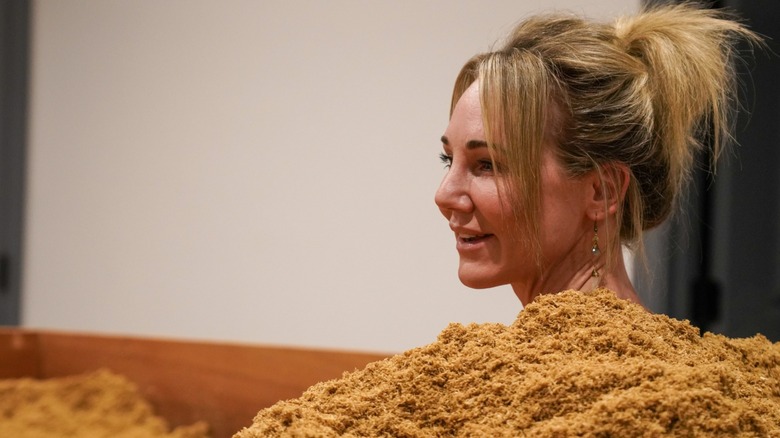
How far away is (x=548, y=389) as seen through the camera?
0.75m

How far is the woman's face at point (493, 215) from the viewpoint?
3.36ft

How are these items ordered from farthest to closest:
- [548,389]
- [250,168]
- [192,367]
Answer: [250,168], [192,367], [548,389]

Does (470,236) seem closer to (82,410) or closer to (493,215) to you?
(493,215)

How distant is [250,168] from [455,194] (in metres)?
1.58

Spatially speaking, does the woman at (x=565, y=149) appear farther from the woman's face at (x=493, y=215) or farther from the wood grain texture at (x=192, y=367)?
the wood grain texture at (x=192, y=367)

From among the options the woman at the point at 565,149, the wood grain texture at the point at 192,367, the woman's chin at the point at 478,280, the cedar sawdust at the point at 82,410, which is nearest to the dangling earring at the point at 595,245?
the woman at the point at 565,149

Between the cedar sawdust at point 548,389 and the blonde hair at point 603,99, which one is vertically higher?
the blonde hair at point 603,99

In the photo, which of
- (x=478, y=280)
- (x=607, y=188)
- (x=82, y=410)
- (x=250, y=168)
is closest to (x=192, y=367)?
(x=82, y=410)

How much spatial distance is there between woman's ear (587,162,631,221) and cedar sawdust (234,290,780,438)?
18 centimetres

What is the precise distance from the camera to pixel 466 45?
2096mm

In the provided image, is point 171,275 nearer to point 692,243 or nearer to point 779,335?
point 692,243

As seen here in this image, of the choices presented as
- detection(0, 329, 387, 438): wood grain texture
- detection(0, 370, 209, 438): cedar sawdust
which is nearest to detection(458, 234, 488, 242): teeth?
detection(0, 329, 387, 438): wood grain texture

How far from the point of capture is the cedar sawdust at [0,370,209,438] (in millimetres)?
2049

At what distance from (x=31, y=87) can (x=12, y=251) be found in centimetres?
58
